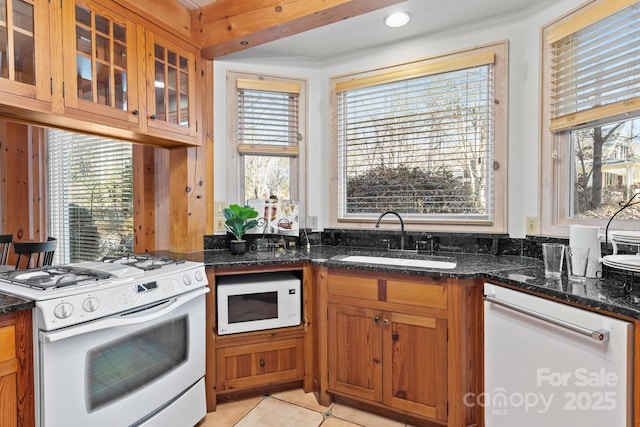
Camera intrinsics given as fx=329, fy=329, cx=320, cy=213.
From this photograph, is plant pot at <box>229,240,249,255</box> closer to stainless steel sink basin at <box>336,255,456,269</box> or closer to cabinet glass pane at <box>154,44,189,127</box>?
stainless steel sink basin at <box>336,255,456,269</box>

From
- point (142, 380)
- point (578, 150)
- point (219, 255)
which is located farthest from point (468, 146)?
point (142, 380)

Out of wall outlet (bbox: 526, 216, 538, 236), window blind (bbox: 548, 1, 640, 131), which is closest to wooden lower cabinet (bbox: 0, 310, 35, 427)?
wall outlet (bbox: 526, 216, 538, 236)

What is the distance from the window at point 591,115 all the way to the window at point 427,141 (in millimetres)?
265

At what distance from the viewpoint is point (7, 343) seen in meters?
1.16

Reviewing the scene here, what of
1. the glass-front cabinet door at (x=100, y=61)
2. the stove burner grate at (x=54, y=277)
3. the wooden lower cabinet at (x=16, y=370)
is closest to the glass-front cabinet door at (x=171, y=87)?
the glass-front cabinet door at (x=100, y=61)

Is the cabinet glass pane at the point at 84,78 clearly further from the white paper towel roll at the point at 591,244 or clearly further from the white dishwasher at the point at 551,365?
the white paper towel roll at the point at 591,244

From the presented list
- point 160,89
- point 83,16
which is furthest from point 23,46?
point 160,89

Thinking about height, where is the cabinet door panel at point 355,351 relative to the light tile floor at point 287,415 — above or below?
above

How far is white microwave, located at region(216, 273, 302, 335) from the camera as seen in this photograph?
78.4 inches

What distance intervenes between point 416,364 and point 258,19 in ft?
7.25

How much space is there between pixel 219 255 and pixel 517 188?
2.01 m

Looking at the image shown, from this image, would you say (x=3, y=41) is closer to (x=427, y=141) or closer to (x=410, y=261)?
(x=410, y=261)

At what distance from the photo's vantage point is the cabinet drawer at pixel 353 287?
6.14 feet

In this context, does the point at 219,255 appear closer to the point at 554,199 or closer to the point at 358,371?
the point at 358,371
